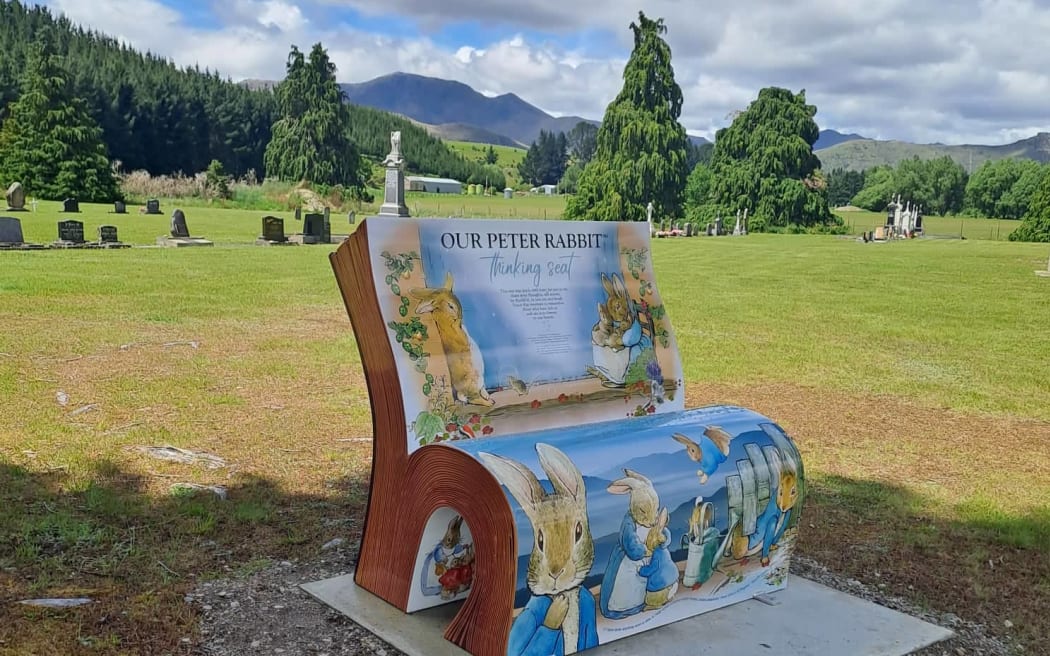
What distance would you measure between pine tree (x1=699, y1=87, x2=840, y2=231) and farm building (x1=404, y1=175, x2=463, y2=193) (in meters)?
50.4

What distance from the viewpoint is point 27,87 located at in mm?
50250

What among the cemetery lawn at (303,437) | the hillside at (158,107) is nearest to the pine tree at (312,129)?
the hillside at (158,107)

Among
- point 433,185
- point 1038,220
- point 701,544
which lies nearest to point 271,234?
point 701,544

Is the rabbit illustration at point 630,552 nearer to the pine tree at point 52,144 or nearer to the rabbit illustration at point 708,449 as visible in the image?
the rabbit illustration at point 708,449

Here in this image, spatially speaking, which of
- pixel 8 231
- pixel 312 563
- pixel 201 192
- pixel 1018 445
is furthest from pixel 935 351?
pixel 201 192

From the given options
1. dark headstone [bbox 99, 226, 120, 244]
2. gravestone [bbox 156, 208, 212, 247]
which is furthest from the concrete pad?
gravestone [bbox 156, 208, 212, 247]

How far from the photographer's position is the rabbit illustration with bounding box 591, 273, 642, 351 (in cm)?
415

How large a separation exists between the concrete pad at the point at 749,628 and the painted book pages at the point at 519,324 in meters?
0.67

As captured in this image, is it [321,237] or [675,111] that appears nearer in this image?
[321,237]

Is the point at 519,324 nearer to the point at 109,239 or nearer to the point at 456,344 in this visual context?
the point at 456,344

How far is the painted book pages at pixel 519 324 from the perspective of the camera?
136 inches

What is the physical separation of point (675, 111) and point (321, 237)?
3503cm

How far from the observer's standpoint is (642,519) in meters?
3.10

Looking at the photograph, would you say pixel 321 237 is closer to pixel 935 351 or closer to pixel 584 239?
pixel 935 351
